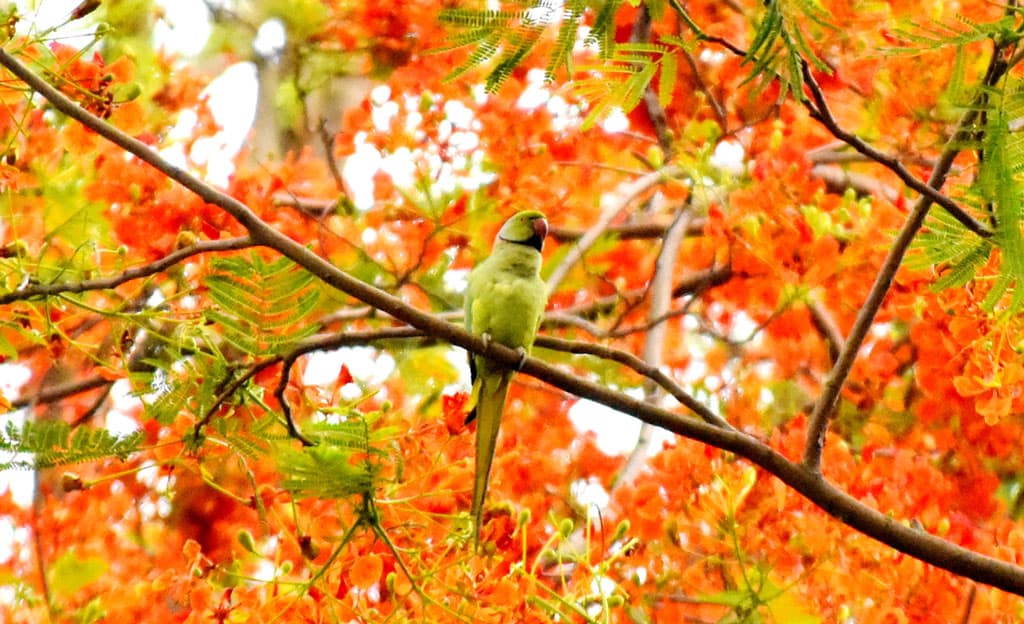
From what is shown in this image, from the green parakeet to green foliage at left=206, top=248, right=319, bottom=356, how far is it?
888 millimetres

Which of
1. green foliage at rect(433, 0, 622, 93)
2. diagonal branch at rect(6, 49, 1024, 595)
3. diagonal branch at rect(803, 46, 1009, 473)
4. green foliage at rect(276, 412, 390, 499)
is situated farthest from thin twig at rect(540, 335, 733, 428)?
green foliage at rect(433, 0, 622, 93)

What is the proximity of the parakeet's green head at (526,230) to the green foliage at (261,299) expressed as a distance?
1610mm

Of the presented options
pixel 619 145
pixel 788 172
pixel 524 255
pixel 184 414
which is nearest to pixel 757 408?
pixel 788 172

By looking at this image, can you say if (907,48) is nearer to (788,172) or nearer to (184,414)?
(184,414)

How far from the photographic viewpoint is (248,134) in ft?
17.4

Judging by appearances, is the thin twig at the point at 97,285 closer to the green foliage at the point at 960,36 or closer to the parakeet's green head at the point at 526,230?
the green foliage at the point at 960,36

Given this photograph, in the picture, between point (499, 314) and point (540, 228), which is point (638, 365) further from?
point (540, 228)

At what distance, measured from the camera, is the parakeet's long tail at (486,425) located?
2956mm

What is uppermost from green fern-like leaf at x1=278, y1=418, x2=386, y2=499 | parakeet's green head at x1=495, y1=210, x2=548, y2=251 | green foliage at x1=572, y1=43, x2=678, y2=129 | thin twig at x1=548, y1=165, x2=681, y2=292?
thin twig at x1=548, y1=165, x2=681, y2=292

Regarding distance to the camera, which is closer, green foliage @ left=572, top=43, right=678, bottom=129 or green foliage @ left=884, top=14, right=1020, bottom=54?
green foliage @ left=884, top=14, right=1020, bottom=54

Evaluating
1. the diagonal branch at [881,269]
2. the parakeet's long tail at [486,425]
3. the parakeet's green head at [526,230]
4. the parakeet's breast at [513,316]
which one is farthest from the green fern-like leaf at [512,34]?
the parakeet's green head at [526,230]

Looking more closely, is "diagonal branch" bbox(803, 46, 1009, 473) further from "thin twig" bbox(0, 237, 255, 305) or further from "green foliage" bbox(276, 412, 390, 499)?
"thin twig" bbox(0, 237, 255, 305)

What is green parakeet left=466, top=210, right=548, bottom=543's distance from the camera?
3.43 m

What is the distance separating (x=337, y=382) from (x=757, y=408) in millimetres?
2176
